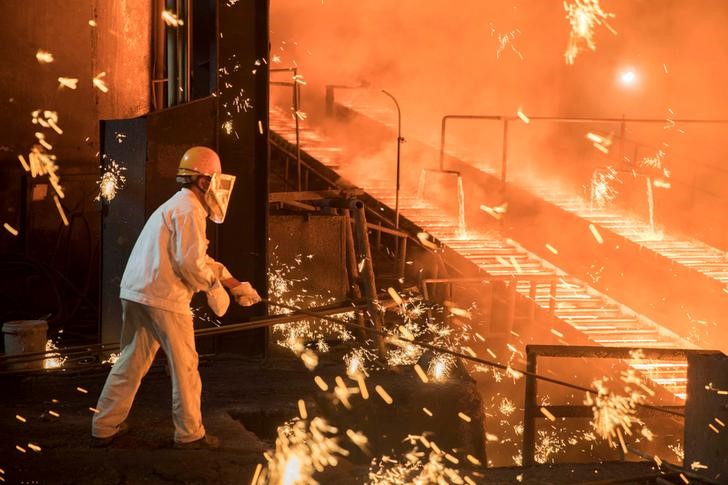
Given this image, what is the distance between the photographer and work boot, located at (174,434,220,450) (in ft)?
16.5

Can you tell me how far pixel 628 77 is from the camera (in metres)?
14.8

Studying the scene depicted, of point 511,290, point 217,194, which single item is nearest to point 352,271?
point 511,290

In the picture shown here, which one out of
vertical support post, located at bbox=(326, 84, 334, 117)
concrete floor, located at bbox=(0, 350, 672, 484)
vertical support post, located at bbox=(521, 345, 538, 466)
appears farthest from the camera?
vertical support post, located at bbox=(326, 84, 334, 117)

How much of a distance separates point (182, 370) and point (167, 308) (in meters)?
0.36

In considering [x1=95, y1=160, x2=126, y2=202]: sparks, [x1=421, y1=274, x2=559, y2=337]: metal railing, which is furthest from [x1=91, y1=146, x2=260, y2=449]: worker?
[x1=421, y1=274, x2=559, y2=337]: metal railing

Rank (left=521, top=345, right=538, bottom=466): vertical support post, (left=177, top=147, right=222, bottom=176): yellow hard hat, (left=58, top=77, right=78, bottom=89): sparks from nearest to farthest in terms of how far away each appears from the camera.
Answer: (left=177, top=147, right=222, bottom=176): yellow hard hat
(left=521, top=345, right=538, bottom=466): vertical support post
(left=58, top=77, right=78, bottom=89): sparks

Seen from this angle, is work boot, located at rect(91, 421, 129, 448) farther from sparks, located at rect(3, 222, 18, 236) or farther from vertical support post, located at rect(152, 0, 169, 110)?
vertical support post, located at rect(152, 0, 169, 110)

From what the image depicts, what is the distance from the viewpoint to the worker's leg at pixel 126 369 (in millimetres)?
4980

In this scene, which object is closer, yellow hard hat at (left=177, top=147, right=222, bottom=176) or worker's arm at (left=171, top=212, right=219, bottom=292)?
worker's arm at (left=171, top=212, right=219, bottom=292)

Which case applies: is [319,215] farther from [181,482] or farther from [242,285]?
[181,482]

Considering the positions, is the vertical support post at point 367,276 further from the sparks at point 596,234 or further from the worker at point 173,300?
the sparks at point 596,234

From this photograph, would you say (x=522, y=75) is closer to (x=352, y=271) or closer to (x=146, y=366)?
(x=352, y=271)

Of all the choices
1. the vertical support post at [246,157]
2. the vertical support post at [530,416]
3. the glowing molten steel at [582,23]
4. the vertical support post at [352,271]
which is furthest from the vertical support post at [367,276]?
the glowing molten steel at [582,23]

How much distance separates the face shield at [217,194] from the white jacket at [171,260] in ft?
0.64
